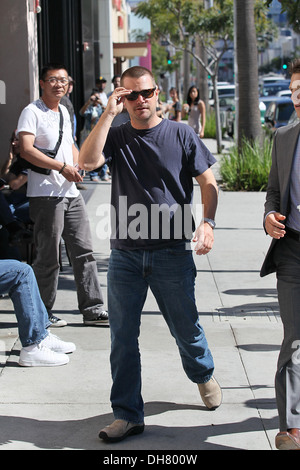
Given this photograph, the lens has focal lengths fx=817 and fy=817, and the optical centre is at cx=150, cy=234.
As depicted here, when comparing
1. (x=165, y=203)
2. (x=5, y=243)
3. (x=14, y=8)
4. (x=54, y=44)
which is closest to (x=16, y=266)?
(x=5, y=243)

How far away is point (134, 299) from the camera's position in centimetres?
437

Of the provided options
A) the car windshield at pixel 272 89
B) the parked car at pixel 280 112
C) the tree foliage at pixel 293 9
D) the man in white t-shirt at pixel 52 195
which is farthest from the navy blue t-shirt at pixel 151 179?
the car windshield at pixel 272 89

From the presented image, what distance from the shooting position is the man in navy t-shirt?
4.33 m

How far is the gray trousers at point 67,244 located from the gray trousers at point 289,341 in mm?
2585

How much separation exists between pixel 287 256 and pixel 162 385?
→ 1.49 m

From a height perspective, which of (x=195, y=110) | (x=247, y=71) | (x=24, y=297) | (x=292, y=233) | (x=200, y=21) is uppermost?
(x=200, y=21)

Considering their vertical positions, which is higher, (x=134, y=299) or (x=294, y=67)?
(x=294, y=67)

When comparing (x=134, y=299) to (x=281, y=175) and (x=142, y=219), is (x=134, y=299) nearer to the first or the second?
(x=142, y=219)

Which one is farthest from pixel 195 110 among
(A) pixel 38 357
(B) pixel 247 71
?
(A) pixel 38 357

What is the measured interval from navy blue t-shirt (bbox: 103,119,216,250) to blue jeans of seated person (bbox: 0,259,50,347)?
1.16 m

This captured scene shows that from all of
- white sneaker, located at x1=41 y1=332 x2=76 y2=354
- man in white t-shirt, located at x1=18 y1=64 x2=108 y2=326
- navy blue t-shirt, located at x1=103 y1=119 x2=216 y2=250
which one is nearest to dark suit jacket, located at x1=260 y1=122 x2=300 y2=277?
navy blue t-shirt, located at x1=103 y1=119 x2=216 y2=250

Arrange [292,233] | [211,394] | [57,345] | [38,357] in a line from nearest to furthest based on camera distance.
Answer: [292,233] → [211,394] → [38,357] → [57,345]

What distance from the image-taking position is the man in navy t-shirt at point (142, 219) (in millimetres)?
4332

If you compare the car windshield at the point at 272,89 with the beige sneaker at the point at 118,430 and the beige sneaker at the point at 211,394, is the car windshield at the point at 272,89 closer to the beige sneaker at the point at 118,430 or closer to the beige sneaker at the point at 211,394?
the beige sneaker at the point at 211,394
